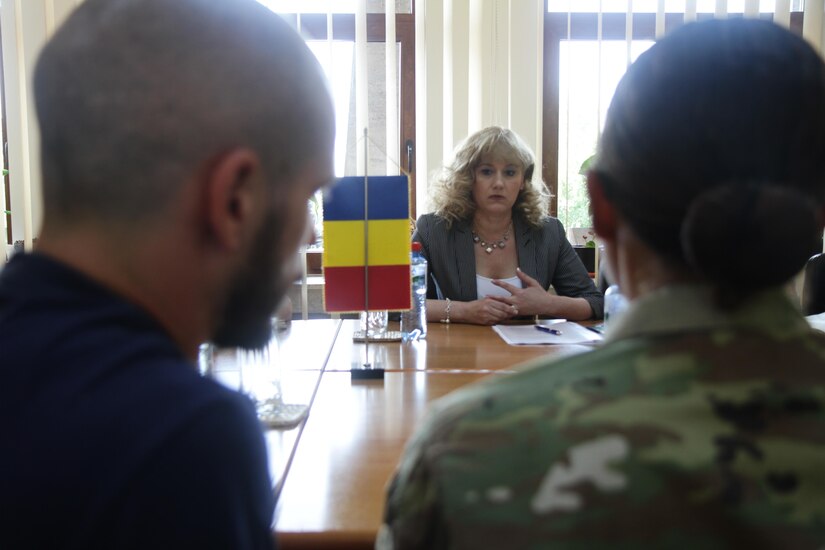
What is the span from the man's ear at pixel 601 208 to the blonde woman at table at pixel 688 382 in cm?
4

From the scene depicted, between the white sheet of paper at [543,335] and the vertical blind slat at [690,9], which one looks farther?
the vertical blind slat at [690,9]

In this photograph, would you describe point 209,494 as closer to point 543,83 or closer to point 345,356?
point 345,356

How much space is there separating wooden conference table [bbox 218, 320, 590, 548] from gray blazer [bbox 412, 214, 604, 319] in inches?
12.7

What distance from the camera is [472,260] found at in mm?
2533

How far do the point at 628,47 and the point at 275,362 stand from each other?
10.2ft

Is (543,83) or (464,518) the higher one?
(543,83)

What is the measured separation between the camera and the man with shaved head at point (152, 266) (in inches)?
18.2

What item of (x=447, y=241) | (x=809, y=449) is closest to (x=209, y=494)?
(x=809, y=449)

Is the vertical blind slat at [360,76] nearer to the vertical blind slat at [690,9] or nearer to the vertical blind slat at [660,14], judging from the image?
the vertical blind slat at [660,14]

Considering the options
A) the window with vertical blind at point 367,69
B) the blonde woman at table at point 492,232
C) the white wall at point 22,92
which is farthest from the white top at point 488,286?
the white wall at point 22,92

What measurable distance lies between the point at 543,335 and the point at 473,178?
0.84m

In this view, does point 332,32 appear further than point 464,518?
Yes

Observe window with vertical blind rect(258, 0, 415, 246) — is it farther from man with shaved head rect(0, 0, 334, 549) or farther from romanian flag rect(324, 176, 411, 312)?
man with shaved head rect(0, 0, 334, 549)

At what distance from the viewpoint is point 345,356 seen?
5.98ft
